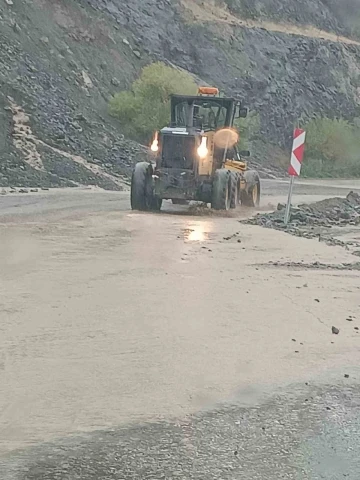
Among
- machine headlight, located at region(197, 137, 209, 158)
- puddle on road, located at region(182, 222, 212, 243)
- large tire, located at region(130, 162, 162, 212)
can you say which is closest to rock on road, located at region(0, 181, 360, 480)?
puddle on road, located at region(182, 222, 212, 243)

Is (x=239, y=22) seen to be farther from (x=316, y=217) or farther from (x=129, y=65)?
(x=316, y=217)

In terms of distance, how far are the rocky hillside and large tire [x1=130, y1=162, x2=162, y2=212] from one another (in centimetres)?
932

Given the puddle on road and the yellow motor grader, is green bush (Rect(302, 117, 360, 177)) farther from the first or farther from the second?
the puddle on road

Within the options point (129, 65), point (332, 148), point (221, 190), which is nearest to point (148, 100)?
point (129, 65)

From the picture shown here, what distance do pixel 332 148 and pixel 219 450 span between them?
2371 inches

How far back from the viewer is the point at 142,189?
22.9 metres

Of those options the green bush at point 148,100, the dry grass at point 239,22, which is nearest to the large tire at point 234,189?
the green bush at point 148,100

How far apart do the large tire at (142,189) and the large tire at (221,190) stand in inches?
66.0

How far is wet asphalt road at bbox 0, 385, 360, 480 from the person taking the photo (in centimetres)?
527

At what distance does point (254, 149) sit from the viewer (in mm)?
59375

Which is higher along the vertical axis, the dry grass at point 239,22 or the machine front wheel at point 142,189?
the dry grass at point 239,22

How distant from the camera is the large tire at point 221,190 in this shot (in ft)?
72.9

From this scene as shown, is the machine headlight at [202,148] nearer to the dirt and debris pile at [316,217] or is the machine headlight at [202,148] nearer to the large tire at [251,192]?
the dirt and debris pile at [316,217]

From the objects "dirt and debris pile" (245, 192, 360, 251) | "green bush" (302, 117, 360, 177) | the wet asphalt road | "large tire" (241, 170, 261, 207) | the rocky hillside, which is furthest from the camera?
"green bush" (302, 117, 360, 177)
